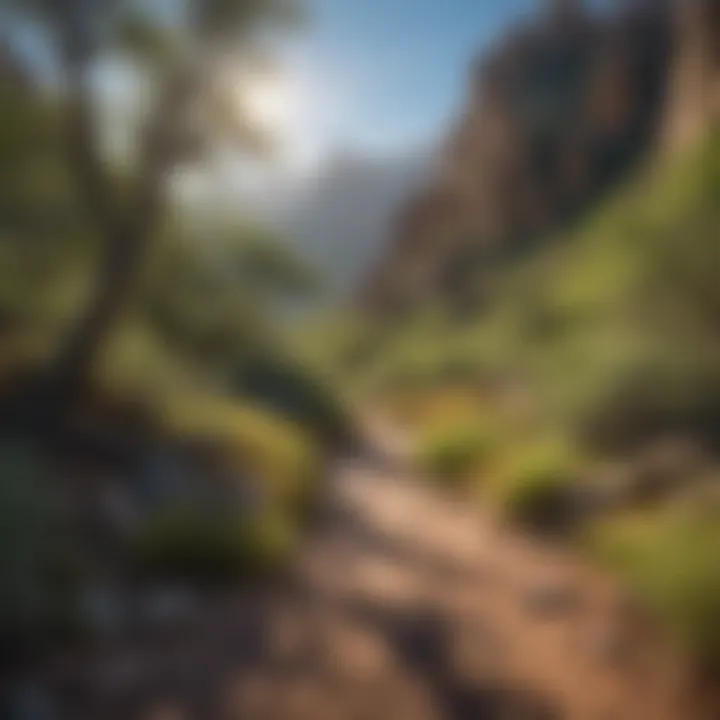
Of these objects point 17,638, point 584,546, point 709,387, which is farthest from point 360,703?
point 709,387

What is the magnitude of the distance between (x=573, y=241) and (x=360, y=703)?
4.24 m

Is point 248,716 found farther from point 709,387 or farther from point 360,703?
point 709,387

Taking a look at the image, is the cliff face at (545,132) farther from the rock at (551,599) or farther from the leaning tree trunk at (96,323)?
the rock at (551,599)

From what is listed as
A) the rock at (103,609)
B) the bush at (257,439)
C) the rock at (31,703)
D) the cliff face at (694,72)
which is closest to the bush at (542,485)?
the bush at (257,439)

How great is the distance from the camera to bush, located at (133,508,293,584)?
9.93 ft

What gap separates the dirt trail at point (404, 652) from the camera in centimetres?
230

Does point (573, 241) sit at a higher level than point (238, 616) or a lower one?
higher

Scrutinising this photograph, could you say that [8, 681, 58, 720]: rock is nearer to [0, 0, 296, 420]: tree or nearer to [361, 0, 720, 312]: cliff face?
[0, 0, 296, 420]: tree

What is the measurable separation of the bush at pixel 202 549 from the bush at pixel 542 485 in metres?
1.62

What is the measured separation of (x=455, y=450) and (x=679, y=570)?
2431mm

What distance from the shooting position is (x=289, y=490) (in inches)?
162

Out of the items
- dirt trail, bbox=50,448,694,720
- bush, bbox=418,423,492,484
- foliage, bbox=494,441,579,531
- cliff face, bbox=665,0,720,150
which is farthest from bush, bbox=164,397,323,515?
cliff face, bbox=665,0,720,150

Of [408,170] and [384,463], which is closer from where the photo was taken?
[408,170]

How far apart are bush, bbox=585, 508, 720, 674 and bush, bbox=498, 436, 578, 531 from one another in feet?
2.06
